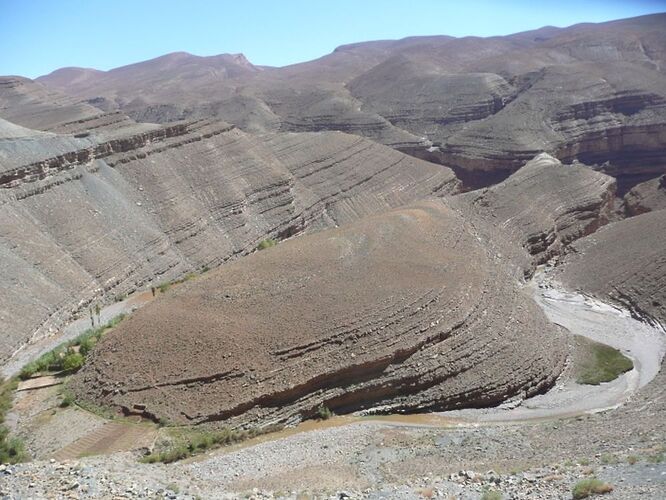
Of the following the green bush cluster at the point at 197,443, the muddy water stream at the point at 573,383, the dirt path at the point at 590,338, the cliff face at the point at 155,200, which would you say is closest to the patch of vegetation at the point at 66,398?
the cliff face at the point at 155,200

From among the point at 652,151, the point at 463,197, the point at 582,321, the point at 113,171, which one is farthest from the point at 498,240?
the point at 652,151

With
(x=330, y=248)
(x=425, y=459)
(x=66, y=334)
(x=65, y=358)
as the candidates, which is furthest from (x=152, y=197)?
(x=425, y=459)

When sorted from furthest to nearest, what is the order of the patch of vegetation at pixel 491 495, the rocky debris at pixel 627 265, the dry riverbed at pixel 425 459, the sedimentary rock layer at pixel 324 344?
the rocky debris at pixel 627 265, the sedimentary rock layer at pixel 324 344, the dry riverbed at pixel 425 459, the patch of vegetation at pixel 491 495

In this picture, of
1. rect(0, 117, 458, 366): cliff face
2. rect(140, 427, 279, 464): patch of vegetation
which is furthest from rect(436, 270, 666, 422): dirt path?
rect(0, 117, 458, 366): cliff face

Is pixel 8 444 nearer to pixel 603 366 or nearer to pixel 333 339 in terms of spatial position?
pixel 333 339

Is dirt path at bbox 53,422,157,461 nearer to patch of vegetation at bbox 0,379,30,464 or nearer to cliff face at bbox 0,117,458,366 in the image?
patch of vegetation at bbox 0,379,30,464

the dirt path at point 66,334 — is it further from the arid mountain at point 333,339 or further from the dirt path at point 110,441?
the dirt path at point 110,441

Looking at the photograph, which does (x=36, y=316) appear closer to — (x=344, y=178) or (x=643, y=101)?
(x=344, y=178)
